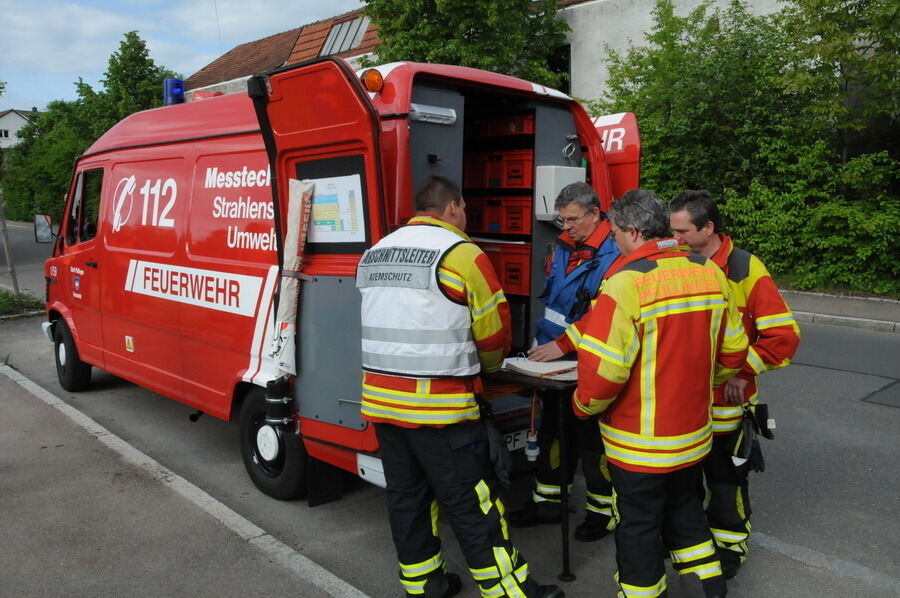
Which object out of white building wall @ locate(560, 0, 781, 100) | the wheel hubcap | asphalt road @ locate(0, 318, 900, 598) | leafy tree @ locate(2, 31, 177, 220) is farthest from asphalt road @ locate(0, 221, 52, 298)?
white building wall @ locate(560, 0, 781, 100)

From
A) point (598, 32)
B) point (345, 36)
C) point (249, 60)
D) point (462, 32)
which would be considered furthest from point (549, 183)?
point (249, 60)

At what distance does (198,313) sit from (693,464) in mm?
3292

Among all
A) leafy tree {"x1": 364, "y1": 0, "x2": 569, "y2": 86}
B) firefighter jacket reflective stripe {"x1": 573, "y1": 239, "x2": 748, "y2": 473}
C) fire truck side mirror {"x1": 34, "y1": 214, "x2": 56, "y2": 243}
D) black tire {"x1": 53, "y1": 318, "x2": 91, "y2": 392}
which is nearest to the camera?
firefighter jacket reflective stripe {"x1": 573, "y1": 239, "x2": 748, "y2": 473}

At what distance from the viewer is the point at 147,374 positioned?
A: 560cm

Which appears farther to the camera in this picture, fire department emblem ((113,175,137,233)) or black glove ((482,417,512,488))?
fire department emblem ((113,175,137,233))

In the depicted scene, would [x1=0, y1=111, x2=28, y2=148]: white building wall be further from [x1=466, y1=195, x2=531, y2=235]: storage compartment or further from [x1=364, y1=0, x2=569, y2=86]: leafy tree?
[x1=466, y1=195, x2=531, y2=235]: storage compartment

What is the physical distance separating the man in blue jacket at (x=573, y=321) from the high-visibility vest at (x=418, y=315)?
0.84 m

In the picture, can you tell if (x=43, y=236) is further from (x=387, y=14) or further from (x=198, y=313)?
(x=387, y=14)

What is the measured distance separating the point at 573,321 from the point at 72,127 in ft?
117

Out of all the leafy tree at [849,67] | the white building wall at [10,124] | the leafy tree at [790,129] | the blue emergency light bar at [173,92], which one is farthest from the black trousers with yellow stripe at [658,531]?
the white building wall at [10,124]

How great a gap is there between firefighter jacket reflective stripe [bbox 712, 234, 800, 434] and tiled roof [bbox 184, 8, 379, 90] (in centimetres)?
2230

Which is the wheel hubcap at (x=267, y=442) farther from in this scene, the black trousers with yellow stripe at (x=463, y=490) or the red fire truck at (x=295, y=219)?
the black trousers with yellow stripe at (x=463, y=490)

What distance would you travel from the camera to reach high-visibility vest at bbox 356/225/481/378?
295 cm

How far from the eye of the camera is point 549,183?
15.0ft
